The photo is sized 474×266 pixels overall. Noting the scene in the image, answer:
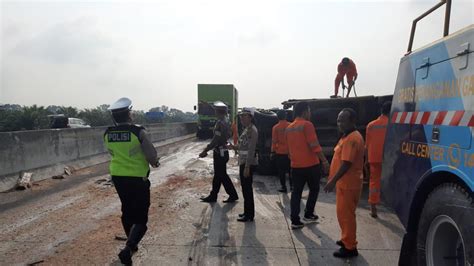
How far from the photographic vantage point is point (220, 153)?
7055mm

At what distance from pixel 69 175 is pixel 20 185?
208 centimetres

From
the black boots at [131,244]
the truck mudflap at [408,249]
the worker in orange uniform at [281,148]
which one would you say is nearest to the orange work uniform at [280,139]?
the worker in orange uniform at [281,148]

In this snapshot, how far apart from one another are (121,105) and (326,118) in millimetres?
6366

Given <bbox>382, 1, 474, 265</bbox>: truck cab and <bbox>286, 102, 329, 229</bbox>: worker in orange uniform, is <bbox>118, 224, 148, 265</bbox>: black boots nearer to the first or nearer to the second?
<bbox>286, 102, 329, 229</bbox>: worker in orange uniform

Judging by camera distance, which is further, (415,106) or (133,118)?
(133,118)

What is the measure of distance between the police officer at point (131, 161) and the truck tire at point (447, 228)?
111 inches

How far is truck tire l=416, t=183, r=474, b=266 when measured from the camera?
8.39 ft

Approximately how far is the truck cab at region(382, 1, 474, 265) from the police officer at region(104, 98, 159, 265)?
2.65 metres

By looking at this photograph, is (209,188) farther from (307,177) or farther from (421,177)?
(421,177)

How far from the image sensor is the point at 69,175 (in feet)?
33.6

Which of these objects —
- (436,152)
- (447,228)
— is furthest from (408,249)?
(436,152)

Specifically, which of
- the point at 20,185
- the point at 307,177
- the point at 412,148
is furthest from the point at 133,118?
the point at 20,185

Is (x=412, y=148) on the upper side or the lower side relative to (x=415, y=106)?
lower

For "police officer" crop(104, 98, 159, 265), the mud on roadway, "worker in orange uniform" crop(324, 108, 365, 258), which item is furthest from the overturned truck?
"police officer" crop(104, 98, 159, 265)
